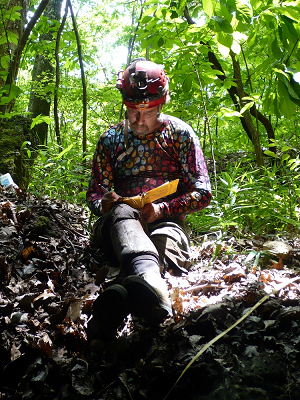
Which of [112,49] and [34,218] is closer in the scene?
[34,218]

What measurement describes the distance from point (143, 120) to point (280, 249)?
1363 millimetres

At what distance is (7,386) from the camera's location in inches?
47.4

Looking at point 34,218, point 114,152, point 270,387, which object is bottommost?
point 270,387

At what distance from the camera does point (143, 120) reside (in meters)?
2.50

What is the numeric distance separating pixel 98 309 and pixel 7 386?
1.38 feet

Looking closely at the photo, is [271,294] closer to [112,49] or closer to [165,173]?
[165,173]

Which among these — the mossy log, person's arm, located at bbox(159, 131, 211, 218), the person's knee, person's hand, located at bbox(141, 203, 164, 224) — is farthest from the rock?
the mossy log

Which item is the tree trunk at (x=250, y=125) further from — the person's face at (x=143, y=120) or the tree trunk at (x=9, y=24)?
the tree trunk at (x=9, y=24)

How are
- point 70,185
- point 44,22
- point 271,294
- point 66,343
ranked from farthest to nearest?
point 44,22 → point 70,185 → point 271,294 → point 66,343

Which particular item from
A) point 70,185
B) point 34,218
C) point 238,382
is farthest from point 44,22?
point 238,382

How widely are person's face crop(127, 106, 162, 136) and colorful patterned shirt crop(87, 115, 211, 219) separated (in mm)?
66

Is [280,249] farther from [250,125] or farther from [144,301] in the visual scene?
[250,125]

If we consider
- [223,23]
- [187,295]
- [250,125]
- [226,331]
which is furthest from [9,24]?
[226,331]

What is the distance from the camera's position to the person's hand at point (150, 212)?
228 centimetres
